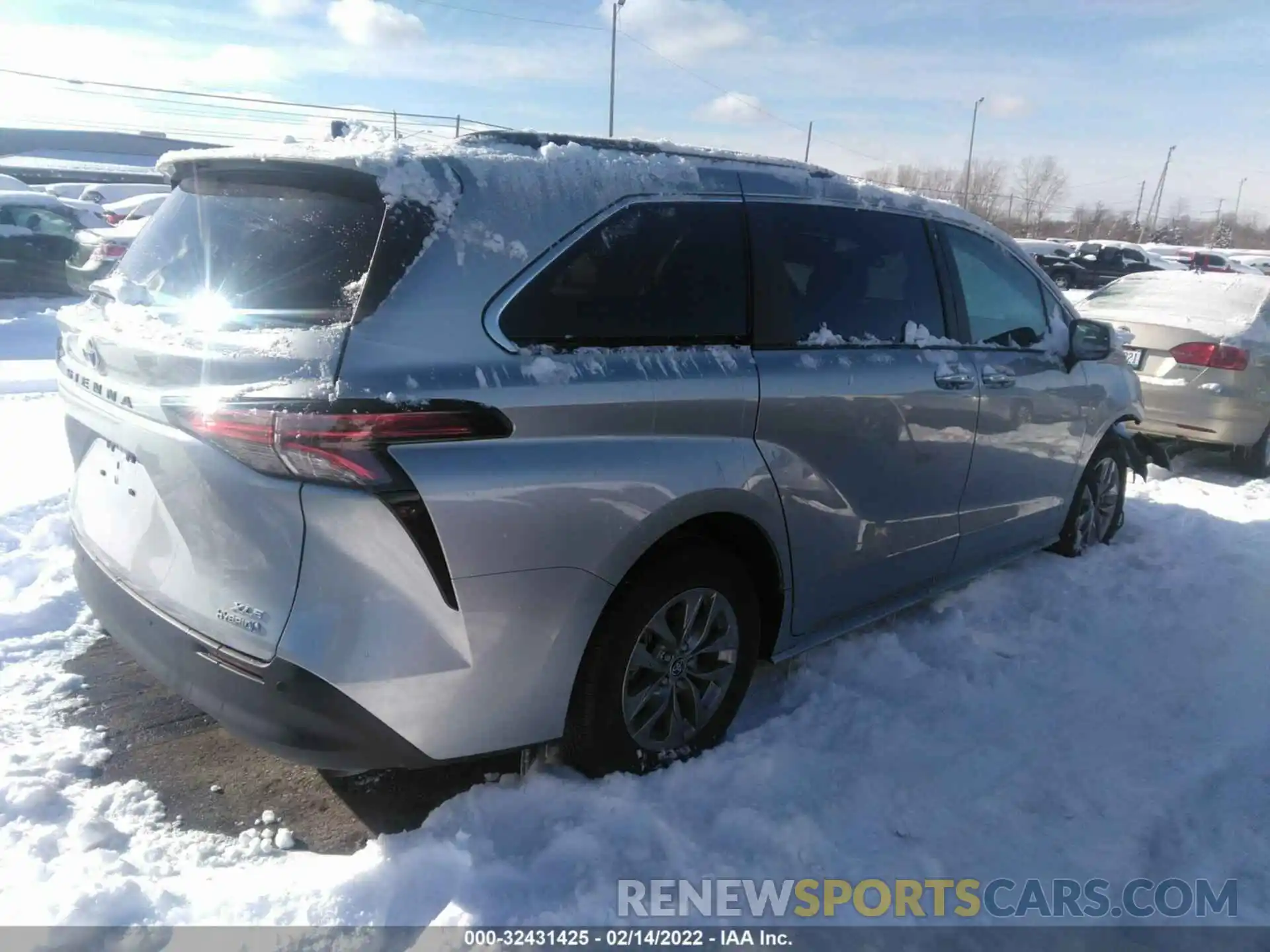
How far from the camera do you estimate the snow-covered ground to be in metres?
2.45

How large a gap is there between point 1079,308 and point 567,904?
7.05 metres

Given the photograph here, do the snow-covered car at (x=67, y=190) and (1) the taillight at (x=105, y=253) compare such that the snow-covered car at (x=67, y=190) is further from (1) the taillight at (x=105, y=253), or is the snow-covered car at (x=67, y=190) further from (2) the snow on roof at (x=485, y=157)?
(2) the snow on roof at (x=485, y=157)

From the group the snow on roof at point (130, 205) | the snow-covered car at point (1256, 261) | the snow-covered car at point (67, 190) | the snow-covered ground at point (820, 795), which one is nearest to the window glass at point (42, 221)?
the snow on roof at point (130, 205)

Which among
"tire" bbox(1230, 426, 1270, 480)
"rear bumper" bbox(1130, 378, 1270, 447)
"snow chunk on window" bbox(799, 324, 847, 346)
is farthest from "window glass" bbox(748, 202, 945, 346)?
"tire" bbox(1230, 426, 1270, 480)

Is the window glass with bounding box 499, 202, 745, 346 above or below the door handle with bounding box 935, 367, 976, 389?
above

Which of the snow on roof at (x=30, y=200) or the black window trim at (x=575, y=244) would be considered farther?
the snow on roof at (x=30, y=200)

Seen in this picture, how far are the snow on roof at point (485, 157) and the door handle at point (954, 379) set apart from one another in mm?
981

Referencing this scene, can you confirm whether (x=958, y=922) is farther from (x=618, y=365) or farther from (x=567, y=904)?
(x=618, y=365)

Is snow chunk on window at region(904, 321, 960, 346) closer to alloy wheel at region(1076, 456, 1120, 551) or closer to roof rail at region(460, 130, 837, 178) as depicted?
roof rail at region(460, 130, 837, 178)

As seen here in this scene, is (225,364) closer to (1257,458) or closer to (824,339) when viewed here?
(824,339)

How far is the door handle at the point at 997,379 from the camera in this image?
13.3ft

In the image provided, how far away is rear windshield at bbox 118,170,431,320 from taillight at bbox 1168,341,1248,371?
687cm

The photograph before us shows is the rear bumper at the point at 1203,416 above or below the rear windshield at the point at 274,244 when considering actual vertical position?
below

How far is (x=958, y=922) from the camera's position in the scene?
2531mm
